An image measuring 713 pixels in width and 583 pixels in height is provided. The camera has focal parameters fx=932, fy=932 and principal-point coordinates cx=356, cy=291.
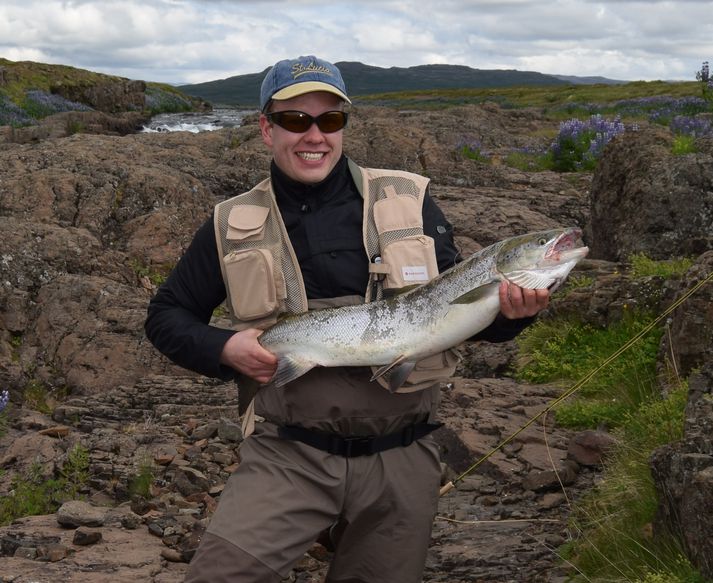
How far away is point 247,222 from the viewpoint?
4254mm

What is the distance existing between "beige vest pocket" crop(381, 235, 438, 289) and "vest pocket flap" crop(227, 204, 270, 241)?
1.91ft

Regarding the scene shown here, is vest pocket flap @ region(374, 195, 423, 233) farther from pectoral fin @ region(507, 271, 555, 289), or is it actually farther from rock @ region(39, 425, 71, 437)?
rock @ region(39, 425, 71, 437)

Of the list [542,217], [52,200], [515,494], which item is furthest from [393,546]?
[542,217]

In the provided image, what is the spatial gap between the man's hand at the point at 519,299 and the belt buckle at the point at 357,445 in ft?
2.71

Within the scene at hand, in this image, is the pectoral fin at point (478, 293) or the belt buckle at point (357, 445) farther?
the belt buckle at point (357, 445)

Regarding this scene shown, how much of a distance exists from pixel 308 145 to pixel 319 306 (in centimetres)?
74

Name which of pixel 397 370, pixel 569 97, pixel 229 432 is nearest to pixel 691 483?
pixel 397 370

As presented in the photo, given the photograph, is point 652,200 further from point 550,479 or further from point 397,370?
point 397,370

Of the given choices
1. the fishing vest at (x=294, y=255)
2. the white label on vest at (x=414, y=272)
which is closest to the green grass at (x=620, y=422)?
the fishing vest at (x=294, y=255)

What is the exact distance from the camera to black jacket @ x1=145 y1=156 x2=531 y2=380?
423 cm

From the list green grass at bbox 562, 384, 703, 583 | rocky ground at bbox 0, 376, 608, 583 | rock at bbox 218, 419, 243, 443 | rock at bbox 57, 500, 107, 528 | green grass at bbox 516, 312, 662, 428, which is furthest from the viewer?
rock at bbox 218, 419, 243, 443

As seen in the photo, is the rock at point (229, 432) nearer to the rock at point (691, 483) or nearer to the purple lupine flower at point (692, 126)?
the rock at point (691, 483)

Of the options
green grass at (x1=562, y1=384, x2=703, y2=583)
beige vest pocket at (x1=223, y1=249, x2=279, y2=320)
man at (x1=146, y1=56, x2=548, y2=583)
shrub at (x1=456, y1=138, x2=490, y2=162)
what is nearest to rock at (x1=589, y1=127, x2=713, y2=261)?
green grass at (x1=562, y1=384, x2=703, y2=583)

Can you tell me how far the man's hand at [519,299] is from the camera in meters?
3.81
